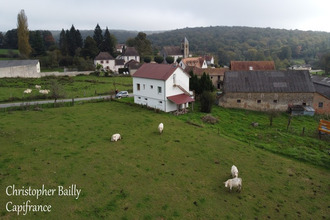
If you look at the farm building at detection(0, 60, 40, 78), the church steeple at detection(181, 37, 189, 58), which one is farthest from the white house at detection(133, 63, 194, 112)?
the church steeple at detection(181, 37, 189, 58)

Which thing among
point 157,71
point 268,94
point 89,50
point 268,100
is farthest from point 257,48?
point 157,71

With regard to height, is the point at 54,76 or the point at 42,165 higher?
the point at 54,76

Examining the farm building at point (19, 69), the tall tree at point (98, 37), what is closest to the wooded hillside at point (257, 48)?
the tall tree at point (98, 37)

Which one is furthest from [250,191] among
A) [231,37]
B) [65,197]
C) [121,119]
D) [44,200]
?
[231,37]

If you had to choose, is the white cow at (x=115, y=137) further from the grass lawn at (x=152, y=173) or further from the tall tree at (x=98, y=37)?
the tall tree at (x=98, y=37)

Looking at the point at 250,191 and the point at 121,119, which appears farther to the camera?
the point at 121,119

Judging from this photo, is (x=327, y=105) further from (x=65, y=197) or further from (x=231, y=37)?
(x=231, y=37)
